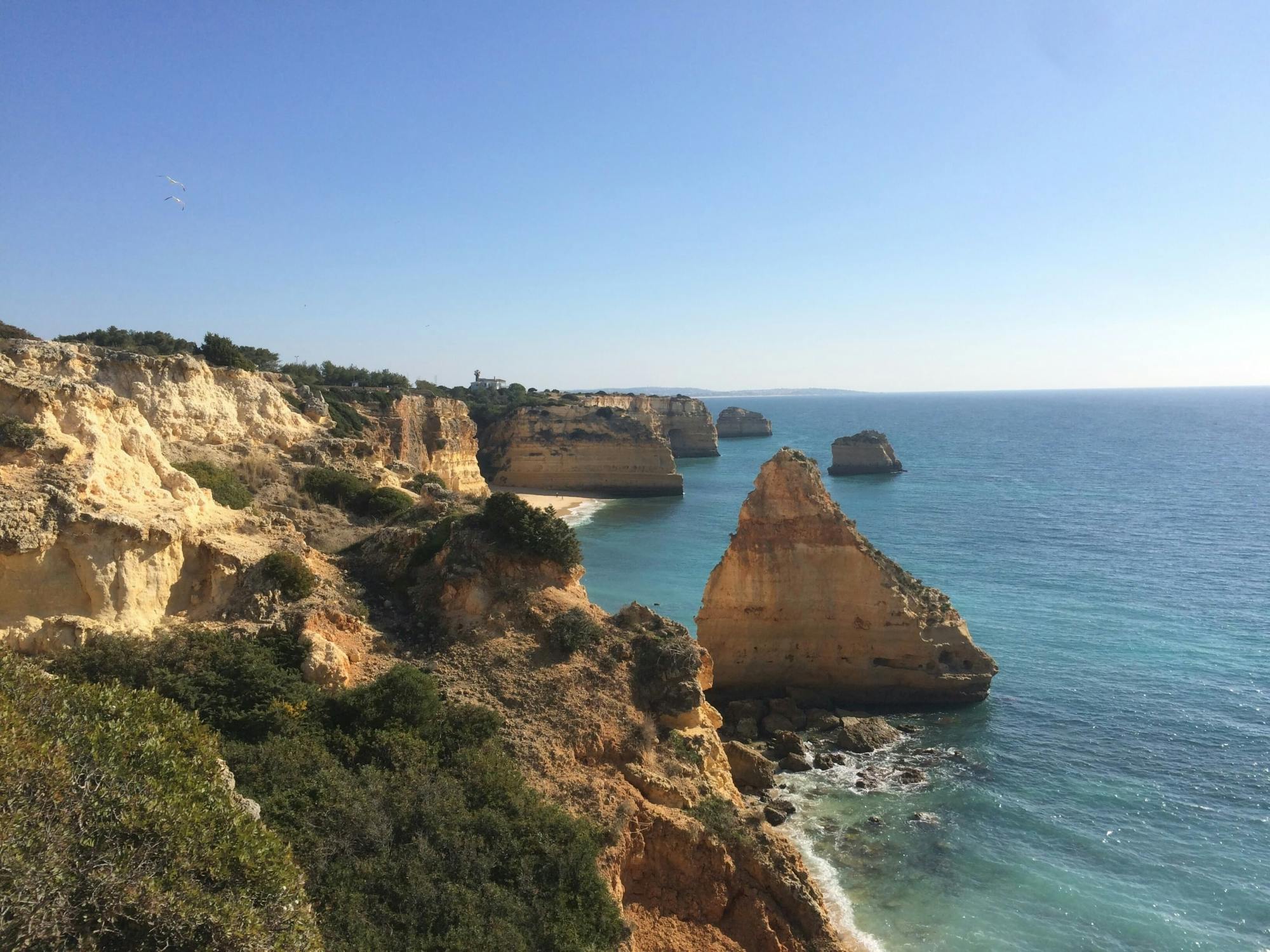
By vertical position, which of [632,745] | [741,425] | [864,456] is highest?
[741,425]

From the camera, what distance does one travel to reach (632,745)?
13547mm

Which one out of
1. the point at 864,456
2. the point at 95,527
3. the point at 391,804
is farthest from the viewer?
the point at 864,456

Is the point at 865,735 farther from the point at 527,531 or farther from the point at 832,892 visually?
the point at 527,531

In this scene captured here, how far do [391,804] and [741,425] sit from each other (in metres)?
140

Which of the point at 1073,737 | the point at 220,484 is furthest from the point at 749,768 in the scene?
the point at 220,484

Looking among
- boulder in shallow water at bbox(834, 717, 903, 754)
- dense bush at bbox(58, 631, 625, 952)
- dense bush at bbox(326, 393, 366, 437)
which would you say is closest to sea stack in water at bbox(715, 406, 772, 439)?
dense bush at bbox(326, 393, 366, 437)

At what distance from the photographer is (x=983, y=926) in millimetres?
15500

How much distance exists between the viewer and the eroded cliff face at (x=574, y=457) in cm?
7662

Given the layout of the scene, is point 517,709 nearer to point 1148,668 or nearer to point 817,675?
point 817,675

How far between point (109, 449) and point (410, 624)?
238 inches

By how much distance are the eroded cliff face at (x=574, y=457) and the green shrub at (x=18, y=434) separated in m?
62.9

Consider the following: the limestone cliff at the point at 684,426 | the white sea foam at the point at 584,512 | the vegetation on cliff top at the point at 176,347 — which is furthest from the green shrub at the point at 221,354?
the limestone cliff at the point at 684,426

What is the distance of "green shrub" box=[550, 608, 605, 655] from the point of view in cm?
1468

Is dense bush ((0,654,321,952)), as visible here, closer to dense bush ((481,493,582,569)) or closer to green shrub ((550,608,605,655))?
green shrub ((550,608,605,655))
